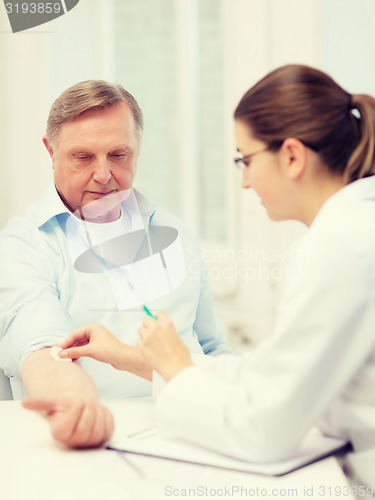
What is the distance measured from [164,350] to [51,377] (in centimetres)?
24

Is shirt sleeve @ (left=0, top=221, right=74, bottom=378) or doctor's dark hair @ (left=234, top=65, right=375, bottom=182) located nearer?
doctor's dark hair @ (left=234, top=65, right=375, bottom=182)

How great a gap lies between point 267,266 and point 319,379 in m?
1.48

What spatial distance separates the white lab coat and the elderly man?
25 cm

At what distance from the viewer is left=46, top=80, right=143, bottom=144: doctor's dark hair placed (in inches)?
40.4

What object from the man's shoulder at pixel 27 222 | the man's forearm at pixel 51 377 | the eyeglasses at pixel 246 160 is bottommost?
the man's forearm at pixel 51 377

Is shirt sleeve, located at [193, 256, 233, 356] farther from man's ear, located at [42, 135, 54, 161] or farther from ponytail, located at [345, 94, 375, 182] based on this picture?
ponytail, located at [345, 94, 375, 182]

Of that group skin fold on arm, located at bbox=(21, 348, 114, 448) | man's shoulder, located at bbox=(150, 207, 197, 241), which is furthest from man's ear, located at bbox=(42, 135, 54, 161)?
skin fold on arm, located at bbox=(21, 348, 114, 448)

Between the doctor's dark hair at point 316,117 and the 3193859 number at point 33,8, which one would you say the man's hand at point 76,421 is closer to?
the doctor's dark hair at point 316,117

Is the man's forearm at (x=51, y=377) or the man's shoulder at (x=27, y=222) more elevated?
the man's shoulder at (x=27, y=222)

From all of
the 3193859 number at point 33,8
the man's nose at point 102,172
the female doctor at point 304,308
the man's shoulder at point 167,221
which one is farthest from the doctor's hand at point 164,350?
the 3193859 number at point 33,8

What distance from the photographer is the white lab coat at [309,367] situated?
0.60 metres

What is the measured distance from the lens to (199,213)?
236 centimetres

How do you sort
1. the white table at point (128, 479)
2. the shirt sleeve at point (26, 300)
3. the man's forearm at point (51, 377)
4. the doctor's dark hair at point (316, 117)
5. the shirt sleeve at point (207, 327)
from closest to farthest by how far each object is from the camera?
1. the white table at point (128, 479)
2. the doctor's dark hair at point (316, 117)
3. the man's forearm at point (51, 377)
4. the shirt sleeve at point (26, 300)
5. the shirt sleeve at point (207, 327)

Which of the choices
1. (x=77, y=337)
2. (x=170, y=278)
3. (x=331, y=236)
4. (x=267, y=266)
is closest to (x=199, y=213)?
(x=267, y=266)
